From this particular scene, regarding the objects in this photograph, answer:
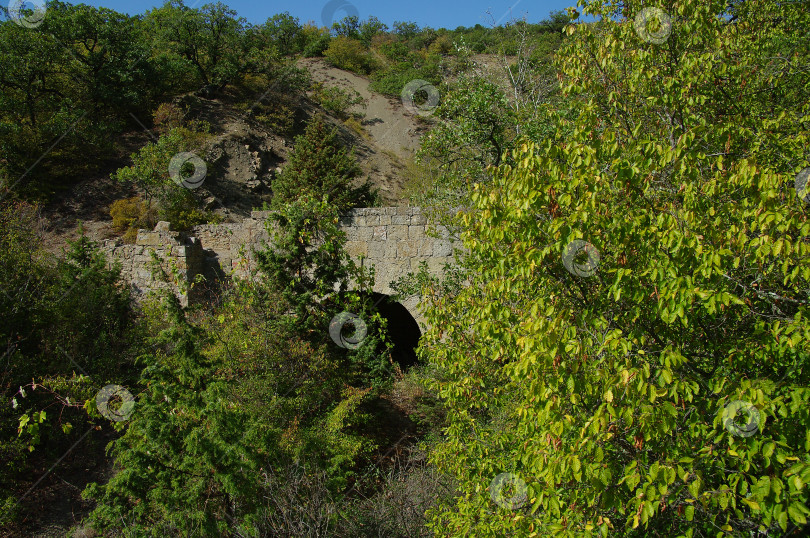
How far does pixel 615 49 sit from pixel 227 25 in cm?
2378

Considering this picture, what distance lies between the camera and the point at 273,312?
24.1ft

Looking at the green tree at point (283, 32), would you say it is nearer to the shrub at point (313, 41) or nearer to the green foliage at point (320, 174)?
the shrub at point (313, 41)

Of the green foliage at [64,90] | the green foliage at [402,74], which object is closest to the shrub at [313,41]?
the green foliage at [402,74]

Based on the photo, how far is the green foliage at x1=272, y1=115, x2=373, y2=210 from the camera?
13.9m

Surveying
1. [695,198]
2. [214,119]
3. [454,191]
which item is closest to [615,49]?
[695,198]

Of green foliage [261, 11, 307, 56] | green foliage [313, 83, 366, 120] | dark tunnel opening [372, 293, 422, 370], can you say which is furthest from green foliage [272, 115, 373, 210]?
green foliage [261, 11, 307, 56]

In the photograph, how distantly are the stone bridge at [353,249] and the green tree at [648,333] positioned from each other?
4.76 meters

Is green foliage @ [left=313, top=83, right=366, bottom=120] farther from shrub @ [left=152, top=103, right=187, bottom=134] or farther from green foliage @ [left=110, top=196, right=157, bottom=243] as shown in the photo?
green foliage @ [left=110, top=196, right=157, bottom=243]

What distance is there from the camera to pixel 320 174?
1465cm

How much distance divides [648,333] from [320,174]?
40.8ft

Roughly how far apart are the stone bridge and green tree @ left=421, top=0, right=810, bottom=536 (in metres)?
4.76

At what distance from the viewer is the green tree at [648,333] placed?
7.98ft

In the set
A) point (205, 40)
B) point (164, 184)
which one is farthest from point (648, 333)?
point (205, 40)

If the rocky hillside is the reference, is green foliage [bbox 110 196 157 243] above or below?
below
